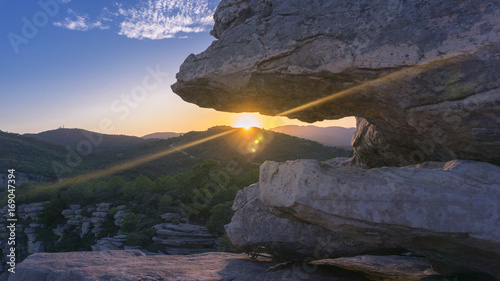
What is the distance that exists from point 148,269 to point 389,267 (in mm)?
6155

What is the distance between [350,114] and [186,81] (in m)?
4.12

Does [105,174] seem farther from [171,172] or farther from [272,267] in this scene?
[272,267]

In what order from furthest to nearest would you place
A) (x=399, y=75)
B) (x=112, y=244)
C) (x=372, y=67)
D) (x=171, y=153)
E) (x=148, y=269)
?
(x=171, y=153)
(x=112, y=244)
(x=148, y=269)
(x=372, y=67)
(x=399, y=75)

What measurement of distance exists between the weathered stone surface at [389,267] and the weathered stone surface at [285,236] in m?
→ 0.42

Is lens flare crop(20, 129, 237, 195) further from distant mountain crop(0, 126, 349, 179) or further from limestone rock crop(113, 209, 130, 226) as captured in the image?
limestone rock crop(113, 209, 130, 226)

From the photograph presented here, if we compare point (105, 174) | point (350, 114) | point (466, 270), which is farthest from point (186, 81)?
point (105, 174)

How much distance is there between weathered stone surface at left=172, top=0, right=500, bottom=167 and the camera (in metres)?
4.91

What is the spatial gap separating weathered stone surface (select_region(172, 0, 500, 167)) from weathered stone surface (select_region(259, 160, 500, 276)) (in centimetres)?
109

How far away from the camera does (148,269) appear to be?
23.9 feet

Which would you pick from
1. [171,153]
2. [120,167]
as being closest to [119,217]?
[120,167]

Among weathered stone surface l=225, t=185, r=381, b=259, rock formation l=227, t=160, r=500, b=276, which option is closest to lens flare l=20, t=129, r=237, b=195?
weathered stone surface l=225, t=185, r=381, b=259

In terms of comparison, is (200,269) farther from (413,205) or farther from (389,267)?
(413,205)

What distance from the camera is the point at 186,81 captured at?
743cm

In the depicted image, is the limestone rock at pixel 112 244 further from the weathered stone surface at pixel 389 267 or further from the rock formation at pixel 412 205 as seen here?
the rock formation at pixel 412 205
